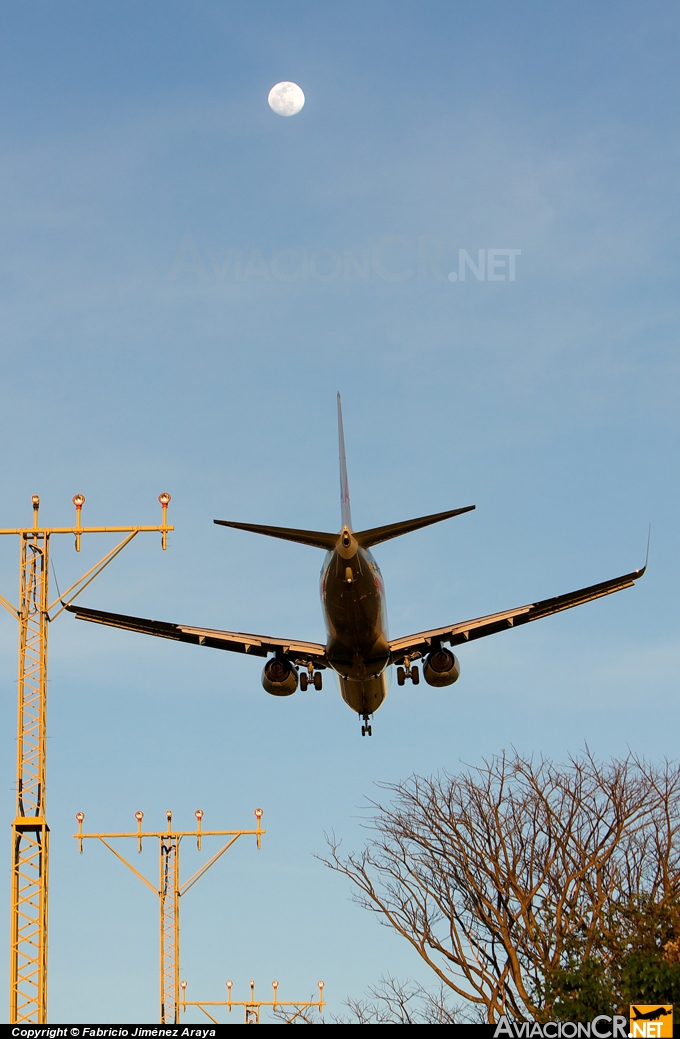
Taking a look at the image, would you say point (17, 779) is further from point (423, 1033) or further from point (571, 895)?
point (571, 895)

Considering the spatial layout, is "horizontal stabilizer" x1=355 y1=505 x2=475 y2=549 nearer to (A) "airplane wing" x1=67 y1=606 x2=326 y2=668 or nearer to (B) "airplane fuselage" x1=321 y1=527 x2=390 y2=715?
(B) "airplane fuselage" x1=321 y1=527 x2=390 y2=715

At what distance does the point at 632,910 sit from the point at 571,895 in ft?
5.92

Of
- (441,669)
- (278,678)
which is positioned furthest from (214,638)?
(441,669)

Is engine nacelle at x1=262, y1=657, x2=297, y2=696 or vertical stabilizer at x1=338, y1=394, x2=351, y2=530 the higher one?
vertical stabilizer at x1=338, y1=394, x2=351, y2=530

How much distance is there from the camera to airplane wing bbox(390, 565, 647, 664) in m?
39.9

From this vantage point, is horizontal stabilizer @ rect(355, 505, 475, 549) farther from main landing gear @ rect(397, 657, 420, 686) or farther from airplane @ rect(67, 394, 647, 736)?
main landing gear @ rect(397, 657, 420, 686)

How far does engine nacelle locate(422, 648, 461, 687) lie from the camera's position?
3922cm

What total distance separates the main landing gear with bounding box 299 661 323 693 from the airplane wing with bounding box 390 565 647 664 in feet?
8.08

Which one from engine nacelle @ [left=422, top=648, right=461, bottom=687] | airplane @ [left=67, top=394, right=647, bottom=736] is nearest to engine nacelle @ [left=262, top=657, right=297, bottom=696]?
airplane @ [left=67, top=394, right=647, bottom=736]

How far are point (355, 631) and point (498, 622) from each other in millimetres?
9274

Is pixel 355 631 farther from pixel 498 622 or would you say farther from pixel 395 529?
pixel 498 622

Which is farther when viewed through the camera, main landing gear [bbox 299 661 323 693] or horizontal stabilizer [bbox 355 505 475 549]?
main landing gear [bbox 299 661 323 693]

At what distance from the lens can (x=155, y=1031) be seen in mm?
21859

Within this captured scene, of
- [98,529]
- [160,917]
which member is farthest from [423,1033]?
[160,917]
